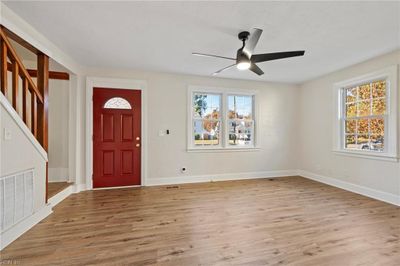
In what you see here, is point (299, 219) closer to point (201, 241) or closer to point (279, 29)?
point (201, 241)

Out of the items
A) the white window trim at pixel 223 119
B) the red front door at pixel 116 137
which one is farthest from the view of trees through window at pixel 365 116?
the red front door at pixel 116 137

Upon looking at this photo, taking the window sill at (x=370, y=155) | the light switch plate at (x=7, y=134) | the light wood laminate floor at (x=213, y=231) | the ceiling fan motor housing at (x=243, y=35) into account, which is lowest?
the light wood laminate floor at (x=213, y=231)

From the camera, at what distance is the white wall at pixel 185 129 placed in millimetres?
4508

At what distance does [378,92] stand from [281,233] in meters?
3.28

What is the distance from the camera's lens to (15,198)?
228 centimetres

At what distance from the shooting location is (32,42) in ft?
8.61

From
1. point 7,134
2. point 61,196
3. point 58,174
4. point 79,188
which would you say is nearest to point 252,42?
point 7,134

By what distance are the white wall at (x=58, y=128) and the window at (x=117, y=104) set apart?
0.88 m

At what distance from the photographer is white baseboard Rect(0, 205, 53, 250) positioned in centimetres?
208

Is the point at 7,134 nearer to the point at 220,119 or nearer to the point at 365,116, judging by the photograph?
the point at 220,119

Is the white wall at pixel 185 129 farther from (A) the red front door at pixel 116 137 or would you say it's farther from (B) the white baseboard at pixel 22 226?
(B) the white baseboard at pixel 22 226

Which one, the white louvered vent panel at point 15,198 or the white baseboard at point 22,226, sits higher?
the white louvered vent panel at point 15,198

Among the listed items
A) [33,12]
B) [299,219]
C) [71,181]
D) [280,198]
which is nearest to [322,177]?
[280,198]

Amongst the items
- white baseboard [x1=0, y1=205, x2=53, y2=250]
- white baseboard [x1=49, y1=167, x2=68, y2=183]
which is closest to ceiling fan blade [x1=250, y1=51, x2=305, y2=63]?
white baseboard [x1=0, y1=205, x2=53, y2=250]
